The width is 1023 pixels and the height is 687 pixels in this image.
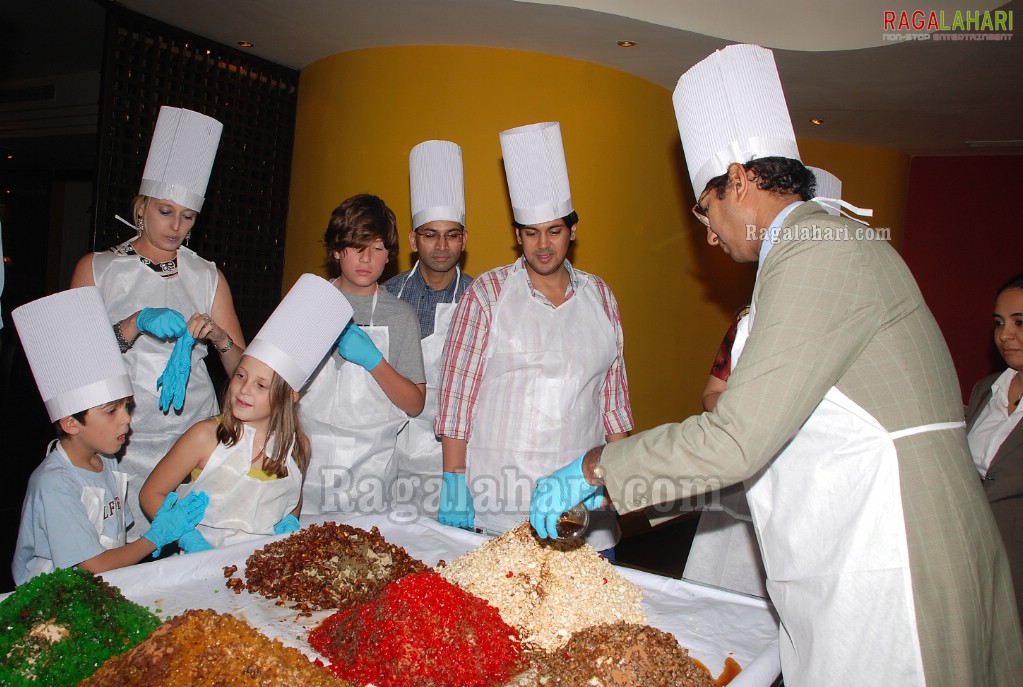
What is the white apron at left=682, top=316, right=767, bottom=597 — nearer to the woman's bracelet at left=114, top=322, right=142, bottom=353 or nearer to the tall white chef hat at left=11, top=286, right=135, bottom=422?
the tall white chef hat at left=11, top=286, right=135, bottom=422

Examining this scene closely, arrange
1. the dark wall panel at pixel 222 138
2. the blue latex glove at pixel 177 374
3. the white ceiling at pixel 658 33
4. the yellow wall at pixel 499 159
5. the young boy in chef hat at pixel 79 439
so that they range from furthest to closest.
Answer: the yellow wall at pixel 499 159
the dark wall panel at pixel 222 138
the white ceiling at pixel 658 33
the blue latex glove at pixel 177 374
the young boy in chef hat at pixel 79 439

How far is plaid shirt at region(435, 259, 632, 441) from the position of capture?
2.31 m

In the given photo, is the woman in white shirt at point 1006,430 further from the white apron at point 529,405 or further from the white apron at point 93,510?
the white apron at point 93,510

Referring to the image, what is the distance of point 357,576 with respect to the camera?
5.09 feet

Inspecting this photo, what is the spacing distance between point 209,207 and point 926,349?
3.56m

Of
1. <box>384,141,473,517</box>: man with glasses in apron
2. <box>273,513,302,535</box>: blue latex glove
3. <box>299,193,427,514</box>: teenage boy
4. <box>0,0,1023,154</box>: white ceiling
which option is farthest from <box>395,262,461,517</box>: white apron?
<box>0,0,1023,154</box>: white ceiling

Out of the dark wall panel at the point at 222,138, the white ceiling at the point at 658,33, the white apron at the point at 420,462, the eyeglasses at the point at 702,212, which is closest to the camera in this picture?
the eyeglasses at the point at 702,212

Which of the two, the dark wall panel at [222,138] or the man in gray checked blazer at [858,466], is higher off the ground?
the dark wall panel at [222,138]

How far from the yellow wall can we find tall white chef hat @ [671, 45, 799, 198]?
215 centimetres

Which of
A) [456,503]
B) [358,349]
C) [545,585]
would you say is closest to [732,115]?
[545,585]

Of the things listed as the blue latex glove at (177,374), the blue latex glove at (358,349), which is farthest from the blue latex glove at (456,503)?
the blue latex glove at (177,374)

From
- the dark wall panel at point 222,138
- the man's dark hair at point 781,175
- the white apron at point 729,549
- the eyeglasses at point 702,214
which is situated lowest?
the white apron at point 729,549

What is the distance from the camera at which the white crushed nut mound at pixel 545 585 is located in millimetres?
1436

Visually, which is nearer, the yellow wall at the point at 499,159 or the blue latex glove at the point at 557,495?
the blue latex glove at the point at 557,495
